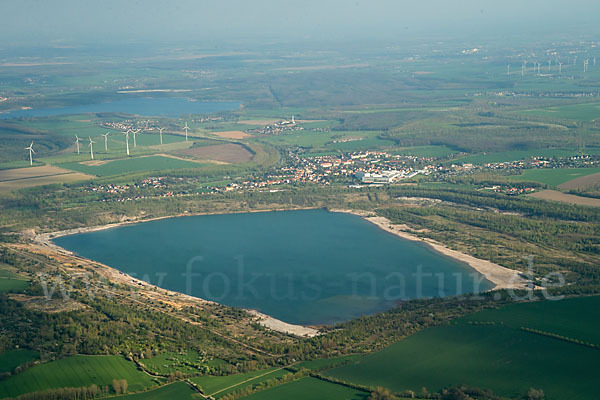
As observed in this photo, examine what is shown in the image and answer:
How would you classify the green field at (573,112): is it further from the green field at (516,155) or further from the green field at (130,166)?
the green field at (130,166)

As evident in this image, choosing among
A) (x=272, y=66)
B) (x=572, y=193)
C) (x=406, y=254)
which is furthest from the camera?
(x=272, y=66)

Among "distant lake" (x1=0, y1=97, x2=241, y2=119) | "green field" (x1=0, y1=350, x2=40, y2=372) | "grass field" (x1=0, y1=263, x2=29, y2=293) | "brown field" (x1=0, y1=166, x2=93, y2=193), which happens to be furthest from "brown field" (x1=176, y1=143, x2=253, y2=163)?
"green field" (x1=0, y1=350, x2=40, y2=372)

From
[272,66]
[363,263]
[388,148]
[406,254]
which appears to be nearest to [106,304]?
[363,263]

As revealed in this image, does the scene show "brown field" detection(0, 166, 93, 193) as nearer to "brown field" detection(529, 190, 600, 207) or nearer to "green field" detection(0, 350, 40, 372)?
"green field" detection(0, 350, 40, 372)

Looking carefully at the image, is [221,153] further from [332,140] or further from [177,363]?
[177,363]

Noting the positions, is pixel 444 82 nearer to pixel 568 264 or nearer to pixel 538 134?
pixel 538 134

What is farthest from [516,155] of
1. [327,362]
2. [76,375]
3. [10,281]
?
[76,375]
